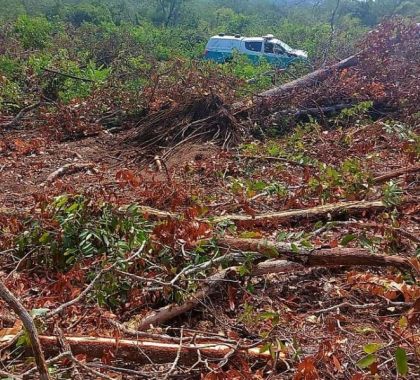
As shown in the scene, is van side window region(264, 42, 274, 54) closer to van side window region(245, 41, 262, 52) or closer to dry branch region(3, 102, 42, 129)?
van side window region(245, 41, 262, 52)

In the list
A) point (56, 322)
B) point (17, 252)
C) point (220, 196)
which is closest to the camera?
point (56, 322)

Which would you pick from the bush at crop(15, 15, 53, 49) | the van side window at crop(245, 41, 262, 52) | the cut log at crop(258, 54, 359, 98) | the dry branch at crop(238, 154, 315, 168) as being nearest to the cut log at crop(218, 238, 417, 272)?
the dry branch at crop(238, 154, 315, 168)

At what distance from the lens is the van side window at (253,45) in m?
15.2

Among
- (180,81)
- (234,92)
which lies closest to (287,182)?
(234,92)

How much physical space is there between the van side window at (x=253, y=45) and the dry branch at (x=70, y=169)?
399 inches

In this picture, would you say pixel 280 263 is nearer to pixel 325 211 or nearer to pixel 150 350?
pixel 150 350

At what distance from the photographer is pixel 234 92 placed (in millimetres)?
8789

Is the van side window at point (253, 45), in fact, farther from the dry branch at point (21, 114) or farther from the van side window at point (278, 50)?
the dry branch at point (21, 114)

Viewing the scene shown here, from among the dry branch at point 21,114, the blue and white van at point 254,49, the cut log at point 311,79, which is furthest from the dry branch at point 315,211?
the blue and white van at point 254,49

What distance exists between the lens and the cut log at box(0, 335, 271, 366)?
229 centimetres

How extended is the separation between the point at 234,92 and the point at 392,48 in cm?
321

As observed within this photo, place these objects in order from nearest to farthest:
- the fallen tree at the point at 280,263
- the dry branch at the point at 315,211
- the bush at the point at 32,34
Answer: the fallen tree at the point at 280,263, the dry branch at the point at 315,211, the bush at the point at 32,34

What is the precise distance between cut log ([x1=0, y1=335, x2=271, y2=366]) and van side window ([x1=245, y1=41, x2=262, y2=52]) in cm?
1384

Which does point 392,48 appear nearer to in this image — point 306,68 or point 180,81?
point 306,68
